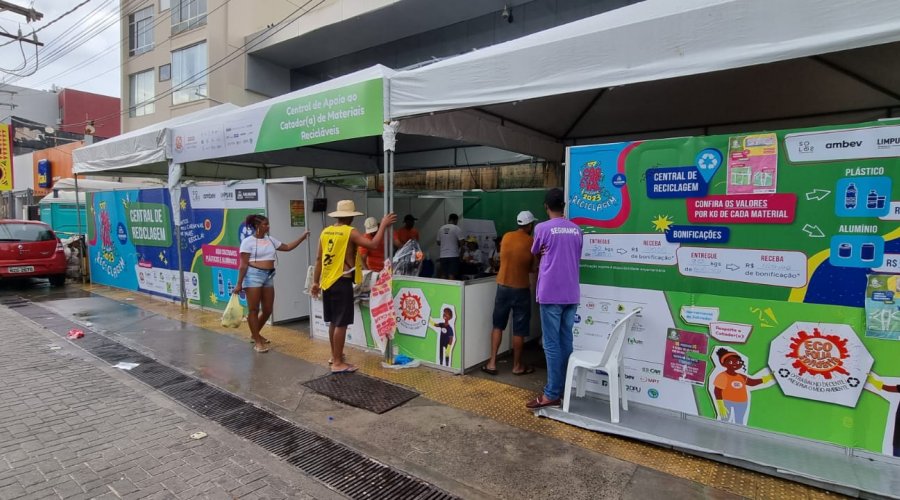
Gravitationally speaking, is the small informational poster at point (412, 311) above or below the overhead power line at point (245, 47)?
below

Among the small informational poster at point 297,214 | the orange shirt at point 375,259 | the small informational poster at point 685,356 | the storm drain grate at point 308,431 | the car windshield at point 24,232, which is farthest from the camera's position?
the car windshield at point 24,232

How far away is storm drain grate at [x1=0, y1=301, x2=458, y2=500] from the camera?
323cm

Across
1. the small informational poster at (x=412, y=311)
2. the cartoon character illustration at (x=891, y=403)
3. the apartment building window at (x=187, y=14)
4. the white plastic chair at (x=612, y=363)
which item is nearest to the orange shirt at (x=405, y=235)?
the small informational poster at (x=412, y=311)

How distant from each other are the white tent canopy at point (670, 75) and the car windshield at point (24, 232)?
11.4m

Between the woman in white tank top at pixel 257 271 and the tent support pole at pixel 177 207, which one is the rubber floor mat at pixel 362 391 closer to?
the woman in white tank top at pixel 257 271

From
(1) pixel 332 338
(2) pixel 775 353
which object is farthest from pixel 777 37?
(1) pixel 332 338

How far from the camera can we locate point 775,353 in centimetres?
342

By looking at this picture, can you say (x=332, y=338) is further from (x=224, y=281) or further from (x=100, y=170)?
(x=100, y=170)

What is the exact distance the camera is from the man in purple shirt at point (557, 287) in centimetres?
413

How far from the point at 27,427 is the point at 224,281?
428cm

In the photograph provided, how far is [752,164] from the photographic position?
3.49 m

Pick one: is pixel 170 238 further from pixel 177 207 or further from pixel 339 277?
pixel 339 277

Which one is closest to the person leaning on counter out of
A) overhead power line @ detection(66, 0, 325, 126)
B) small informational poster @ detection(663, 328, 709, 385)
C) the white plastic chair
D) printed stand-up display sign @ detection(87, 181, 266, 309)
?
printed stand-up display sign @ detection(87, 181, 266, 309)

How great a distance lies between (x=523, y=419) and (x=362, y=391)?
5.56ft
